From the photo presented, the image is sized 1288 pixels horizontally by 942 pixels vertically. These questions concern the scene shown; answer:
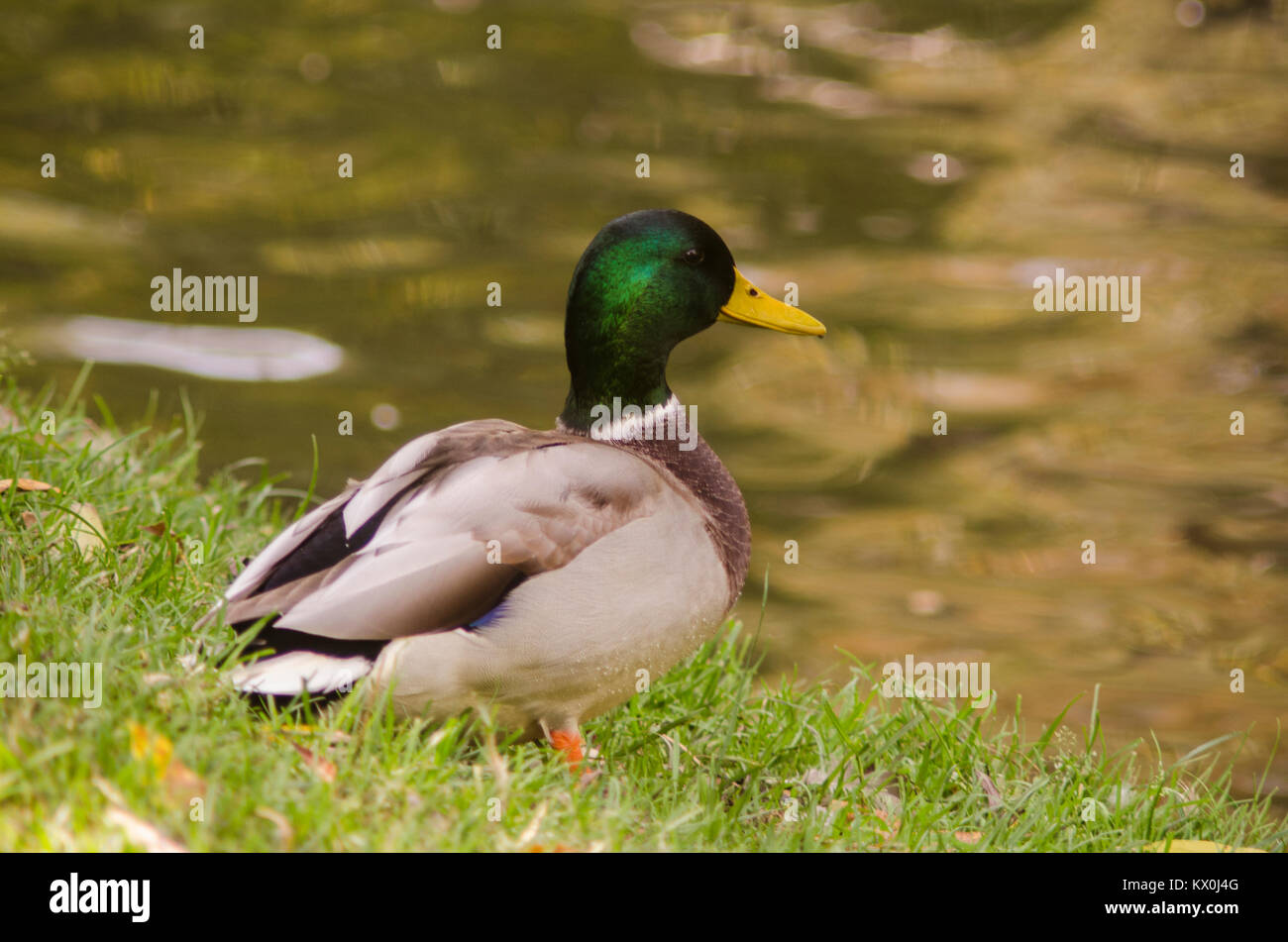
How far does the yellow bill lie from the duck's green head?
0.10m

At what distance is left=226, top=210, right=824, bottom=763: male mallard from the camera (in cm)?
301

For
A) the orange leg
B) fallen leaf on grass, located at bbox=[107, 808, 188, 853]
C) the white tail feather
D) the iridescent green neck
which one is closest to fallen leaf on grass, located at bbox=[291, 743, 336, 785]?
the white tail feather

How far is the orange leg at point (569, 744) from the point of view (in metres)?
3.30

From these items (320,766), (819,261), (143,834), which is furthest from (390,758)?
(819,261)

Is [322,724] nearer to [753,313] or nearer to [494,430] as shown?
[494,430]

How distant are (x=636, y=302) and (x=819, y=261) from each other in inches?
212

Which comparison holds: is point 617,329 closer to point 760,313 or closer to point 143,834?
point 760,313

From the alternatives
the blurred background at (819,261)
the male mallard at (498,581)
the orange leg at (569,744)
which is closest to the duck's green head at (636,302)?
the male mallard at (498,581)

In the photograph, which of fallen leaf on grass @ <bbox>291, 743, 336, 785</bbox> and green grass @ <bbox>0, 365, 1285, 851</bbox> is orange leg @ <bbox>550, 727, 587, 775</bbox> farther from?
fallen leaf on grass @ <bbox>291, 743, 336, 785</bbox>

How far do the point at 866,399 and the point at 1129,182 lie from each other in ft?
12.5

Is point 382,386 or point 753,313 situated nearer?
point 753,313

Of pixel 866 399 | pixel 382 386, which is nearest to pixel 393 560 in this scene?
pixel 382 386
